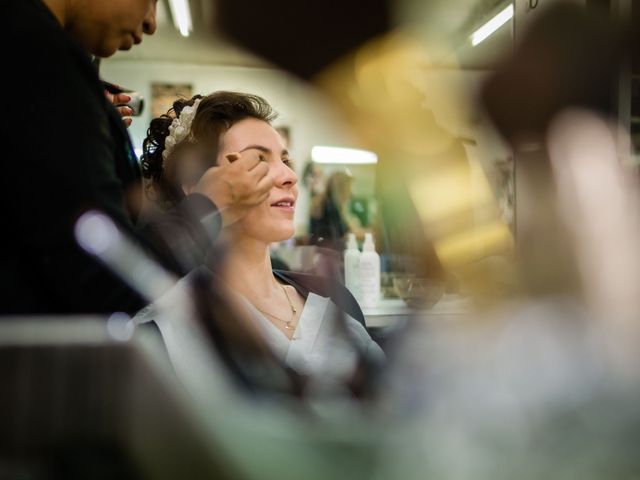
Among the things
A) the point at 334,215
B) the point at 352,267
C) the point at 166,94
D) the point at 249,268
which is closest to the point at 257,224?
the point at 249,268

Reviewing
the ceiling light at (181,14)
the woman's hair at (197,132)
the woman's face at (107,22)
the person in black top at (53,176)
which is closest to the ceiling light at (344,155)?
the woman's hair at (197,132)

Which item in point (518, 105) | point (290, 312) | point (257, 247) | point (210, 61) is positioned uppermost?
point (210, 61)

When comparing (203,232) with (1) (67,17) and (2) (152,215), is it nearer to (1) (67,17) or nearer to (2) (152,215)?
(2) (152,215)

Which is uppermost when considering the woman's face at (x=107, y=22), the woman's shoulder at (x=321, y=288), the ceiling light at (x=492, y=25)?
the ceiling light at (x=492, y=25)

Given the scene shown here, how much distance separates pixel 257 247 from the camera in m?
1.26

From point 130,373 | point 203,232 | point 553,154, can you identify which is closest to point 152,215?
point 203,232

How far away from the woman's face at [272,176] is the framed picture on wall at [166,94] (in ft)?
0.52

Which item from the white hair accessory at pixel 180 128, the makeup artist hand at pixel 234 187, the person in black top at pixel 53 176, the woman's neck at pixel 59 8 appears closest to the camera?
the person in black top at pixel 53 176

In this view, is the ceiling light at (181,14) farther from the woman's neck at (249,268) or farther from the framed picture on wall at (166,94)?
the woman's neck at (249,268)

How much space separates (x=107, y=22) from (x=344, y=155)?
2.13 feet

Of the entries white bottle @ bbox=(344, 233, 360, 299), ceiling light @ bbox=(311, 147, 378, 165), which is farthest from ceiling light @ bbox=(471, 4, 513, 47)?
white bottle @ bbox=(344, 233, 360, 299)

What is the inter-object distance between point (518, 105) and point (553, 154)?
4.1 inches

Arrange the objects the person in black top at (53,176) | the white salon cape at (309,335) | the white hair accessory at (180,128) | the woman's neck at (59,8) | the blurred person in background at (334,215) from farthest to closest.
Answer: the blurred person in background at (334,215) → the white hair accessory at (180,128) → the white salon cape at (309,335) → the woman's neck at (59,8) → the person in black top at (53,176)

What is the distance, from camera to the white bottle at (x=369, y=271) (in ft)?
4.96
